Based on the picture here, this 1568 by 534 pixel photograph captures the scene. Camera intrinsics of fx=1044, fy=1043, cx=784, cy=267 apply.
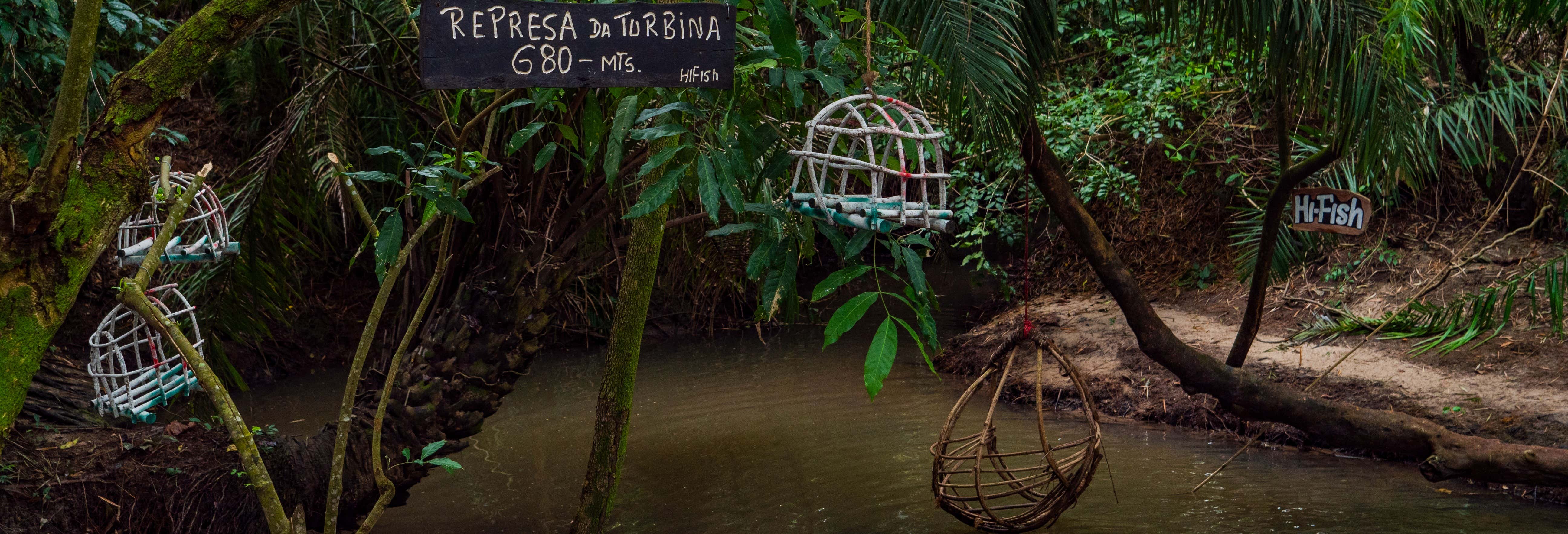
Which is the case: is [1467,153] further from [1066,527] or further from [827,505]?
[827,505]

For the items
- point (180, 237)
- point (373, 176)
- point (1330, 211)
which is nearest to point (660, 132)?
point (373, 176)

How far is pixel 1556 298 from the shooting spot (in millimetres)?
3252

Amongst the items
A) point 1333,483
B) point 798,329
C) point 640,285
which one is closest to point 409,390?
point 640,285

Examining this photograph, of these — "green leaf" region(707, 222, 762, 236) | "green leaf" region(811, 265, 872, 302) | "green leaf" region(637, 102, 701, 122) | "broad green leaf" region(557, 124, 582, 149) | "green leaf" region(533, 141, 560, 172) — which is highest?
"broad green leaf" region(557, 124, 582, 149)

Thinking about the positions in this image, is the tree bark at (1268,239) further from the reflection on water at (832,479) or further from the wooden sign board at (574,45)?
the wooden sign board at (574,45)

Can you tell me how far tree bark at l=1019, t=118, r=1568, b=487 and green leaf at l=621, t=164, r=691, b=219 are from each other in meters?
1.69

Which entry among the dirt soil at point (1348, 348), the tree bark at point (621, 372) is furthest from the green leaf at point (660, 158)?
the dirt soil at point (1348, 348)

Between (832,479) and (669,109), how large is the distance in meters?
2.65

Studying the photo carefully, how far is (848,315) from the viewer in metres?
1.83

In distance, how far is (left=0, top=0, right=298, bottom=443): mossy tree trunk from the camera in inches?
64.8

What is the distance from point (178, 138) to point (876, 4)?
2.29 m

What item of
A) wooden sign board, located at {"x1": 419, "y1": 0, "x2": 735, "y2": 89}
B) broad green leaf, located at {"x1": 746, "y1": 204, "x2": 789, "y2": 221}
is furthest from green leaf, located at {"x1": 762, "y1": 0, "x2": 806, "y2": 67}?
broad green leaf, located at {"x1": 746, "y1": 204, "x2": 789, "y2": 221}

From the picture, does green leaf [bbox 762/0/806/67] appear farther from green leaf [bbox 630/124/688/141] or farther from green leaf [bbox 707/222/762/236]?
green leaf [bbox 707/222/762/236]

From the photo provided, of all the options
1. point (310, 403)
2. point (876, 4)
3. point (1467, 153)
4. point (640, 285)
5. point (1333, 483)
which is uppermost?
point (876, 4)
